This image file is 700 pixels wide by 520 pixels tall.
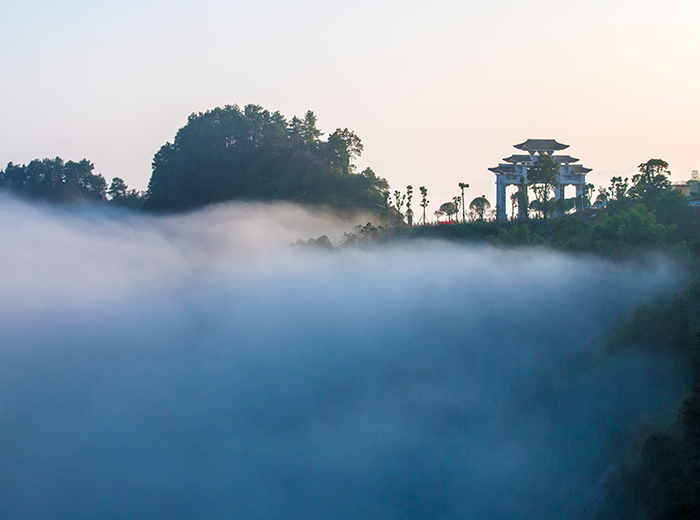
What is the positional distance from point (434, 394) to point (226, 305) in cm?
6389

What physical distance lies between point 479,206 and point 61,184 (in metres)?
100.0

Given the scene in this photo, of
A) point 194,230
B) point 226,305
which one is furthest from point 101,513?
point 194,230

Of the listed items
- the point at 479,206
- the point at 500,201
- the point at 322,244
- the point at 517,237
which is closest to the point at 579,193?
the point at 500,201

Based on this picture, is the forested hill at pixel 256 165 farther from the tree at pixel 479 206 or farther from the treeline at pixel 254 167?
the tree at pixel 479 206

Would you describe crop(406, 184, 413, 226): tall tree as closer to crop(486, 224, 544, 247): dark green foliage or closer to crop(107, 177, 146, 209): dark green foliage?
crop(486, 224, 544, 247): dark green foliage

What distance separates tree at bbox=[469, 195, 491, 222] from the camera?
8912 cm

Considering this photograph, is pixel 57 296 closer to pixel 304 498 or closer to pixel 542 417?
pixel 304 498

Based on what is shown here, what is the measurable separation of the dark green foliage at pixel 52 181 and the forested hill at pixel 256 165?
2163 centimetres

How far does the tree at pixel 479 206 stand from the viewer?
292 feet

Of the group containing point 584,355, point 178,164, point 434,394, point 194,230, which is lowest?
point 434,394

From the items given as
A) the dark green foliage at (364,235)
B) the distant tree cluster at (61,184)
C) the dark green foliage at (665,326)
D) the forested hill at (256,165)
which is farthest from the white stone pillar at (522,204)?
the distant tree cluster at (61,184)

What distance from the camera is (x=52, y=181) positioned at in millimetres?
150250

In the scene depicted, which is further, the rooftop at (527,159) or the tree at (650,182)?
the rooftop at (527,159)

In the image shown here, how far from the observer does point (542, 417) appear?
57906 mm
